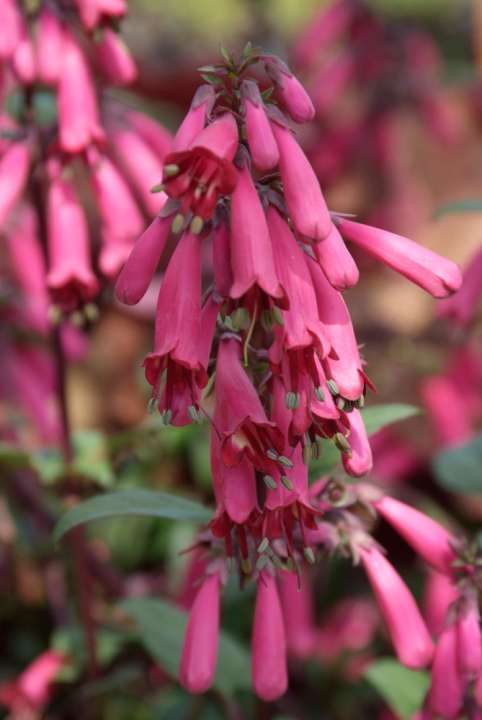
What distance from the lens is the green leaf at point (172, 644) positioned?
6.90ft

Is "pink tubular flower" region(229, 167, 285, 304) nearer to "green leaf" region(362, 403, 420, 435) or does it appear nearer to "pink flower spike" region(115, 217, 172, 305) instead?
"pink flower spike" region(115, 217, 172, 305)

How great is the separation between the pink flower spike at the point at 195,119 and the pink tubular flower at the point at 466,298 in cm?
92

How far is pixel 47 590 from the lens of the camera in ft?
9.84

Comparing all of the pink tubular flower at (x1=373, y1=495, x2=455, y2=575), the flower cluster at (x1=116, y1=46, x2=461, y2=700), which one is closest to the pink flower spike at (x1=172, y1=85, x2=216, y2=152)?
the flower cluster at (x1=116, y1=46, x2=461, y2=700)

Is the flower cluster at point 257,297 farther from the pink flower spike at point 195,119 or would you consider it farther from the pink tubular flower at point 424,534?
the pink tubular flower at point 424,534

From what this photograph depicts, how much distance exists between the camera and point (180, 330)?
53.9 inches

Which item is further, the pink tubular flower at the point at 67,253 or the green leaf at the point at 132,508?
the pink tubular flower at the point at 67,253

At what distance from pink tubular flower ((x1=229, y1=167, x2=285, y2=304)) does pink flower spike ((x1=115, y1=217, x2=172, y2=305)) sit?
11cm

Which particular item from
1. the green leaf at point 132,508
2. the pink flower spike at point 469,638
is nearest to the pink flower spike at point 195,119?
the green leaf at point 132,508

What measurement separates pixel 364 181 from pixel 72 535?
9.00ft

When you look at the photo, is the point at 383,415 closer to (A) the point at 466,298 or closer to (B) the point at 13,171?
(A) the point at 466,298

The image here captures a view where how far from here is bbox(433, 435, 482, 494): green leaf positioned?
2186mm

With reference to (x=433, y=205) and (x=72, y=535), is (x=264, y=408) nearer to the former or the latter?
(x=72, y=535)

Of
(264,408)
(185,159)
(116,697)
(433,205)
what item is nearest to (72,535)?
(116,697)
